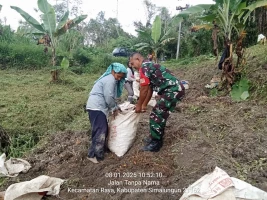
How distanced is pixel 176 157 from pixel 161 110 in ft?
1.84

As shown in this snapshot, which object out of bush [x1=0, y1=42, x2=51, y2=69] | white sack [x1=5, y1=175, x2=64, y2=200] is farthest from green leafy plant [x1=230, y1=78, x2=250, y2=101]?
bush [x1=0, y1=42, x2=51, y2=69]

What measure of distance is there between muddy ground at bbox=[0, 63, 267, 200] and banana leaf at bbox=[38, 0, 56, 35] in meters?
4.93

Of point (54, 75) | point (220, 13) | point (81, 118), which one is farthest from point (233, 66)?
point (54, 75)

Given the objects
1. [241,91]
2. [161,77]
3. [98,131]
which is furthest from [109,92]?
[241,91]

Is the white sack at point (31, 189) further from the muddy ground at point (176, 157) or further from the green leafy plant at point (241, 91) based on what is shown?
the green leafy plant at point (241, 91)

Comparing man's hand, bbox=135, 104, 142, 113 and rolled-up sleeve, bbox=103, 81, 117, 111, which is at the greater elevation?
rolled-up sleeve, bbox=103, 81, 117, 111

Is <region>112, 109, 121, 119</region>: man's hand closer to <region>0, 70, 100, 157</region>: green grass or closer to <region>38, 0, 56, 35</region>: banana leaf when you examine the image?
<region>0, 70, 100, 157</region>: green grass

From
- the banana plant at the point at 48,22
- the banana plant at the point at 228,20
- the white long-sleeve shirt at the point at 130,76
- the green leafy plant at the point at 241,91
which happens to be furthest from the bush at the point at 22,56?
the green leafy plant at the point at 241,91

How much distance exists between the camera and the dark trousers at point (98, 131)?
345cm

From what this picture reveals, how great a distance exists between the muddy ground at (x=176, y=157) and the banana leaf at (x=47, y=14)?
16.2ft

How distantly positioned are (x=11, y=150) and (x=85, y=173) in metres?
1.63

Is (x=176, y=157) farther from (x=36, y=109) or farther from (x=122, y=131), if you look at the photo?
(x=36, y=109)

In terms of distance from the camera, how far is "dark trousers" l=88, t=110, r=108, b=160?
3.45 metres

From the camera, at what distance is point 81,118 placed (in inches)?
216
